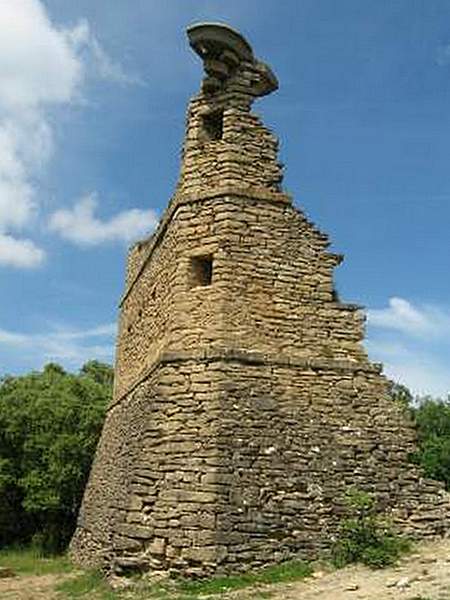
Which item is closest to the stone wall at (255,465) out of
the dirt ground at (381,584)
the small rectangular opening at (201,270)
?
the dirt ground at (381,584)

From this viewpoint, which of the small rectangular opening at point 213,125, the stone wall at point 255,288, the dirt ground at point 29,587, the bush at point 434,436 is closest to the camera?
the dirt ground at point 29,587

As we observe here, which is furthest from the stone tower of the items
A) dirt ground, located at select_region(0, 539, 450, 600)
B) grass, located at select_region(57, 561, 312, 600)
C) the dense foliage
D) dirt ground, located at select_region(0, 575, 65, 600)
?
the dense foliage

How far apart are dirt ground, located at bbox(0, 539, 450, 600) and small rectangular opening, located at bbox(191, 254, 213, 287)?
4.89 m

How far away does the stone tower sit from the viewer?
1027 centimetres

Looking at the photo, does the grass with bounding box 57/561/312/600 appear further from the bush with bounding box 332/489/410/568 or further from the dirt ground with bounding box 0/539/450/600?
the bush with bounding box 332/489/410/568

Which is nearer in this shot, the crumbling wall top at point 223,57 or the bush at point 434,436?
the crumbling wall top at point 223,57

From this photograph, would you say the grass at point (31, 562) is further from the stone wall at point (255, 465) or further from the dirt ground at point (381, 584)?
the dirt ground at point (381, 584)

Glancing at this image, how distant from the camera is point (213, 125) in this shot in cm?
1337

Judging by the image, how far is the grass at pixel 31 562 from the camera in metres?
14.2

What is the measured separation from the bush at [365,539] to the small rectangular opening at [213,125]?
Answer: 6.63 metres

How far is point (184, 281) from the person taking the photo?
39.7 feet

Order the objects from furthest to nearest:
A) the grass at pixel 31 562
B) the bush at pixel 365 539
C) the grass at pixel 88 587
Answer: the grass at pixel 31 562, the grass at pixel 88 587, the bush at pixel 365 539

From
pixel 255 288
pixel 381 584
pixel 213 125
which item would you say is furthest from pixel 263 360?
pixel 213 125

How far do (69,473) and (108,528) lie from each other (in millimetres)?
6962
